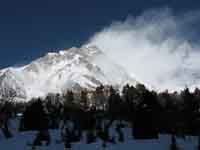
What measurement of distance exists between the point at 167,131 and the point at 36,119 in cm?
2292

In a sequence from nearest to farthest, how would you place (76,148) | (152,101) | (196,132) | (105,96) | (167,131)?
(76,148) < (152,101) < (196,132) < (167,131) < (105,96)

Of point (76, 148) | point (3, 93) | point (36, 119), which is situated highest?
point (3, 93)

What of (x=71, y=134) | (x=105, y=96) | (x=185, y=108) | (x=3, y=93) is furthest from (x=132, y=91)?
(x=71, y=134)

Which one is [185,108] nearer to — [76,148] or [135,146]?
[135,146]

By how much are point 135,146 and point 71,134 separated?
34.3 feet

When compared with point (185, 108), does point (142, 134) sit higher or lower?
lower

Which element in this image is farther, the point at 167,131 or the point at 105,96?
the point at 105,96

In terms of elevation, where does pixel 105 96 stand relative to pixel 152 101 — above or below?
above

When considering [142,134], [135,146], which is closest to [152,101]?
[142,134]

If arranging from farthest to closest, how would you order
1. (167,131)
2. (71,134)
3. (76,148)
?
(167,131)
(71,134)
(76,148)

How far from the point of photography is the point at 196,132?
66.6 m

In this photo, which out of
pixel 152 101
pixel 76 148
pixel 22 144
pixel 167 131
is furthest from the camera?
pixel 167 131

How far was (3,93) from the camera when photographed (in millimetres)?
70688

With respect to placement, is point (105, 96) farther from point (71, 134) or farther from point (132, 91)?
point (71, 134)
